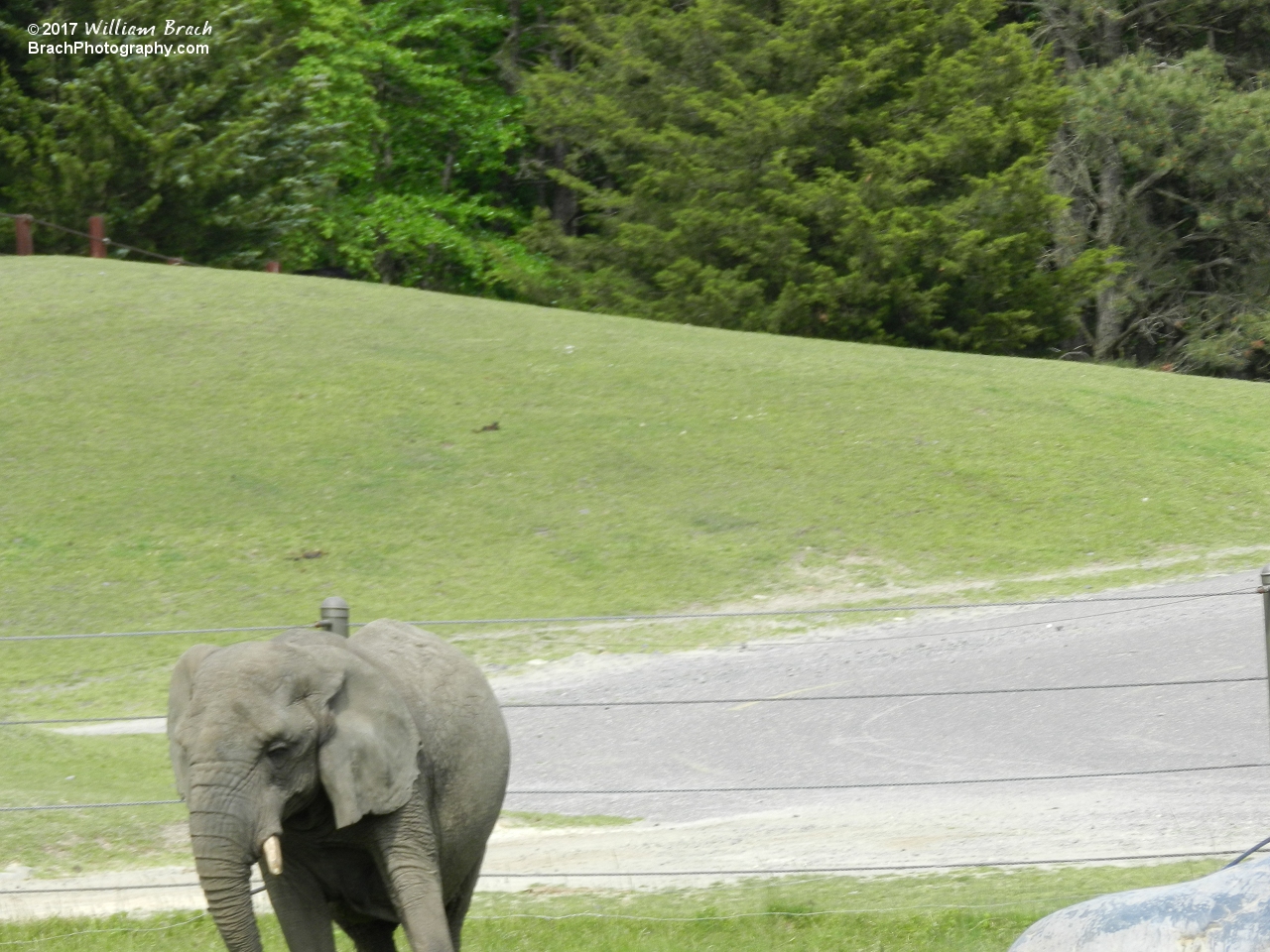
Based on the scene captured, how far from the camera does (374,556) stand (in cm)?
1445

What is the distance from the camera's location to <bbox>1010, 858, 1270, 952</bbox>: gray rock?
3682 millimetres

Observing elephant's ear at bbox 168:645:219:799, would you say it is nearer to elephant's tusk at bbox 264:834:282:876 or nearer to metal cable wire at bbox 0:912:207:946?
elephant's tusk at bbox 264:834:282:876

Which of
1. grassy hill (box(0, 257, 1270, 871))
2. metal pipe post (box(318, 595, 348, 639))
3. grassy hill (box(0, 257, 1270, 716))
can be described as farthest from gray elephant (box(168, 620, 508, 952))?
grassy hill (box(0, 257, 1270, 716))

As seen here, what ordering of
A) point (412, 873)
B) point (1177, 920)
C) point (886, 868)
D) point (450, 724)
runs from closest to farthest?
point (1177, 920) → point (412, 873) → point (450, 724) → point (886, 868)

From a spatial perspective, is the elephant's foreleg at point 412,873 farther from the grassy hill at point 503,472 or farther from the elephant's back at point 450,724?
the grassy hill at point 503,472

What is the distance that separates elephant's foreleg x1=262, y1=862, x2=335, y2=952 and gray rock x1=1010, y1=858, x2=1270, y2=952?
6.94ft

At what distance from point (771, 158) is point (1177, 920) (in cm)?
2520

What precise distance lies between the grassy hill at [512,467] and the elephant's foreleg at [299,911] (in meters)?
7.05

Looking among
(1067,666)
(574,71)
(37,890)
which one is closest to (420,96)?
(574,71)

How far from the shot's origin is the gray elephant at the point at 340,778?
4.33 meters

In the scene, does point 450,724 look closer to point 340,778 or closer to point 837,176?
point 340,778

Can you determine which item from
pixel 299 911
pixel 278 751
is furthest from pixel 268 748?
pixel 299 911

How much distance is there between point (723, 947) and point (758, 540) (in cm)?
907

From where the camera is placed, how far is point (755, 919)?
6.34m
